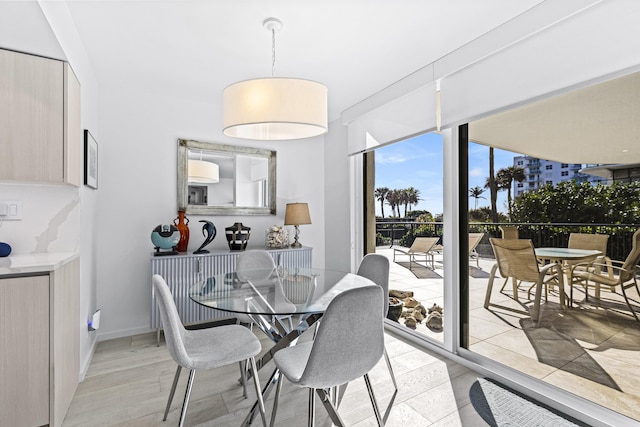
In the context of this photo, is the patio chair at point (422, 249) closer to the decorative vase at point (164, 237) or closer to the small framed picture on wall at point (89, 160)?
the decorative vase at point (164, 237)

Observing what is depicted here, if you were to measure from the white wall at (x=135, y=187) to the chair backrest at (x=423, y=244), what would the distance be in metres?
2.09

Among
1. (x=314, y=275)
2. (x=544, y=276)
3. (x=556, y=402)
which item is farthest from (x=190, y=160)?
(x=556, y=402)

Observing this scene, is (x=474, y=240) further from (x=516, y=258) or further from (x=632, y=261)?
(x=632, y=261)

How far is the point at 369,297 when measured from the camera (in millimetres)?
1423

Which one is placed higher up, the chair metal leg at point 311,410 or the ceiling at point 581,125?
the ceiling at point 581,125

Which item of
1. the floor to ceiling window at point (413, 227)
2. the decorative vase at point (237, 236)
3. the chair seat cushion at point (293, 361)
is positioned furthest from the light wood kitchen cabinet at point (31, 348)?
the floor to ceiling window at point (413, 227)

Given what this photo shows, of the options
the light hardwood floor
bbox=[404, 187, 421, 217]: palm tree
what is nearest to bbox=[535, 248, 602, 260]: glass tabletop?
the light hardwood floor

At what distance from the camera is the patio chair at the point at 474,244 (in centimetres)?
265

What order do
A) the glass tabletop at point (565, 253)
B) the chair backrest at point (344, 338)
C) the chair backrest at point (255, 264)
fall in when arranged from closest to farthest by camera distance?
the chair backrest at point (344, 338)
the glass tabletop at point (565, 253)
the chair backrest at point (255, 264)

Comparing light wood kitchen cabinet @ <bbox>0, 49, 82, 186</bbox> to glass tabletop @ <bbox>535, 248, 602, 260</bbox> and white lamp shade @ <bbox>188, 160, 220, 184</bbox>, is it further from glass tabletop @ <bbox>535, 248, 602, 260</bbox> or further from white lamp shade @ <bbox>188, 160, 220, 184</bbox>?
glass tabletop @ <bbox>535, 248, 602, 260</bbox>

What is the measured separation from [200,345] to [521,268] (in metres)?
2.25

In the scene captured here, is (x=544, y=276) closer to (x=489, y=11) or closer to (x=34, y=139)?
(x=489, y=11)

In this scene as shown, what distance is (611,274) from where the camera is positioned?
6.37 ft

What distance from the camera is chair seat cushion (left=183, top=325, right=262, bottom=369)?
168 cm
